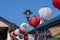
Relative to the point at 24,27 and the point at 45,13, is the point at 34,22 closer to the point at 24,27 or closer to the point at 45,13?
the point at 45,13

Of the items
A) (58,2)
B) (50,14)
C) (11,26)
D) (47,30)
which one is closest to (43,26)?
(47,30)

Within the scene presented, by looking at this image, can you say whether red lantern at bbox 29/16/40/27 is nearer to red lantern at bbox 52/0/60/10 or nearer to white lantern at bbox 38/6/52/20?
white lantern at bbox 38/6/52/20

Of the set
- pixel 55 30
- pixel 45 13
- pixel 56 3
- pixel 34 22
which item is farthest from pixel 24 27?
pixel 56 3

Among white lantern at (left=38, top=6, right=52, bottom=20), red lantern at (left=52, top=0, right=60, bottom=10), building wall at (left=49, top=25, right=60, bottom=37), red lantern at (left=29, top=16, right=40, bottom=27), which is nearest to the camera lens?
red lantern at (left=52, top=0, right=60, bottom=10)

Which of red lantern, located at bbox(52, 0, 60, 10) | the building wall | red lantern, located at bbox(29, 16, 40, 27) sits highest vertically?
red lantern, located at bbox(29, 16, 40, 27)

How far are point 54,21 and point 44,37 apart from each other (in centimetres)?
167

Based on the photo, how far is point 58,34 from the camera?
28.7 feet

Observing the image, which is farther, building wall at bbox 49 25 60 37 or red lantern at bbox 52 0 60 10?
building wall at bbox 49 25 60 37

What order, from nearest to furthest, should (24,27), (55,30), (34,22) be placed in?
(55,30) < (34,22) < (24,27)

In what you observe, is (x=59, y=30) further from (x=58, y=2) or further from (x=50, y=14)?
(x=58, y=2)

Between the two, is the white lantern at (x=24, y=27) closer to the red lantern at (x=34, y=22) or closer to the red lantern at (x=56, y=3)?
the red lantern at (x=34, y=22)

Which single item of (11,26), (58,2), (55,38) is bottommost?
(55,38)

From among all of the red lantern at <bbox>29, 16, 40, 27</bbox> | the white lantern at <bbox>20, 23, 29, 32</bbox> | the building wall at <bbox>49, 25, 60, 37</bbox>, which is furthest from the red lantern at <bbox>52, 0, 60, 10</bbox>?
the white lantern at <bbox>20, 23, 29, 32</bbox>

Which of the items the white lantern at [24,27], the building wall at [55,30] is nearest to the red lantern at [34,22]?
the building wall at [55,30]
